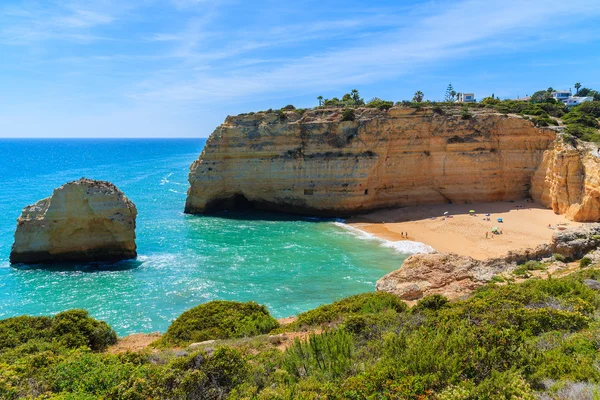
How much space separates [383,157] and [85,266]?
89.3 feet

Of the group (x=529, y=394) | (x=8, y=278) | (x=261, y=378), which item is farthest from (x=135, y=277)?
(x=529, y=394)

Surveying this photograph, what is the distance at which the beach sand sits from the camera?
1133 inches

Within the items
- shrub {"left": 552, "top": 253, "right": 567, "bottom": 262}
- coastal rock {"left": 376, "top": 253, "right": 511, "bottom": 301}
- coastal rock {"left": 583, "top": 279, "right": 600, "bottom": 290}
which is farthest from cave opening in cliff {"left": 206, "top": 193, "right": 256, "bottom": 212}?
coastal rock {"left": 583, "top": 279, "right": 600, "bottom": 290}

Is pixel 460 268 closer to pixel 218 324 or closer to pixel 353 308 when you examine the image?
pixel 353 308

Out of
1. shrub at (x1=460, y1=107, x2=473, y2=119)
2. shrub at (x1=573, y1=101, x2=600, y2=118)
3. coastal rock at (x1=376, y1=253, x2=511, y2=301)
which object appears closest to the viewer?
coastal rock at (x1=376, y1=253, x2=511, y2=301)

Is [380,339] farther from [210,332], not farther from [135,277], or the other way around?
[135,277]

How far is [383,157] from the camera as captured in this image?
3859 centimetres

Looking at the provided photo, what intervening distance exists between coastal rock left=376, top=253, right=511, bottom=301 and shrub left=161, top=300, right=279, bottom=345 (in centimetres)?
580

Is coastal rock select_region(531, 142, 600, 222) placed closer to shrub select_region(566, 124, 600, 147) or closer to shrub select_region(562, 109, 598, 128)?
shrub select_region(566, 124, 600, 147)

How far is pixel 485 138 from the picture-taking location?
3850 cm

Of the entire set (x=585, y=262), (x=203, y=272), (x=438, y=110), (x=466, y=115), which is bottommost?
(x=203, y=272)

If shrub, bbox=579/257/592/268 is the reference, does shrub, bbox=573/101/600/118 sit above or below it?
above

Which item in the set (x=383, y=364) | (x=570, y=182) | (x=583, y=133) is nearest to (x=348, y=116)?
(x=570, y=182)

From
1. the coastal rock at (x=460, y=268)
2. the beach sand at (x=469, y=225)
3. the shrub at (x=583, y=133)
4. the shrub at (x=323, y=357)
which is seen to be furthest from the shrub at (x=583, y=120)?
the shrub at (x=323, y=357)
